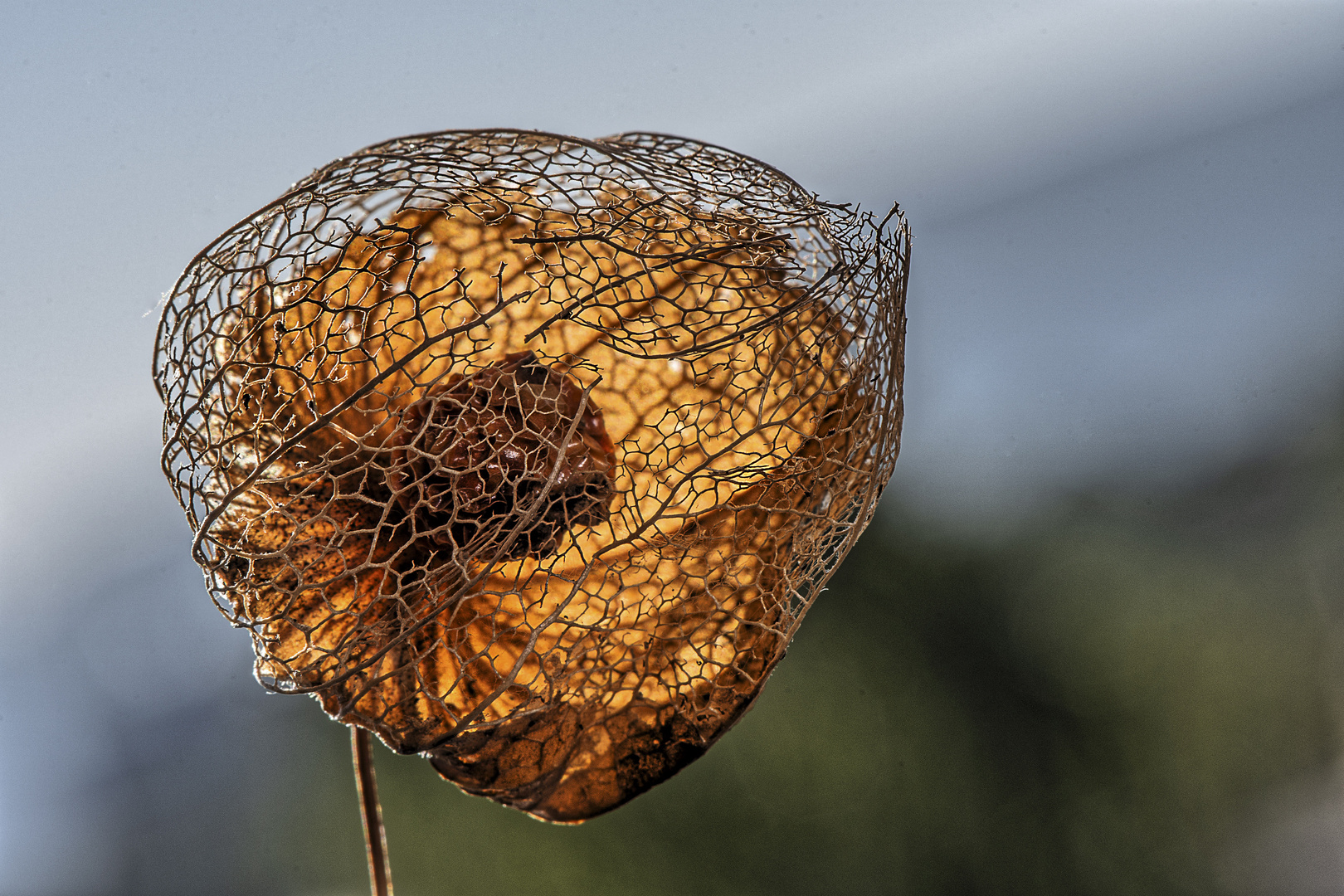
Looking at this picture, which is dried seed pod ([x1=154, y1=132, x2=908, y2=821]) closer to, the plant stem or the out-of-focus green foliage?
the plant stem

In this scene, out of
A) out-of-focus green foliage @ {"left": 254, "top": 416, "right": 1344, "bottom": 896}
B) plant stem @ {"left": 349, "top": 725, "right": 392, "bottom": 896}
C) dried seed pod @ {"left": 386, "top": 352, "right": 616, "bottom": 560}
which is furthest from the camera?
out-of-focus green foliage @ {"left": 254, "top": 416, "right": 1344, "bottom": 896}

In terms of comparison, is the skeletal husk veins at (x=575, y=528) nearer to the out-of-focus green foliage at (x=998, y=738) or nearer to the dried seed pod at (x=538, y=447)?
the dried seed pod at (x=538, y=447)

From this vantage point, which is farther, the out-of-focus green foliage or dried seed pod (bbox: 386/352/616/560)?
the out-of-focus green foliage

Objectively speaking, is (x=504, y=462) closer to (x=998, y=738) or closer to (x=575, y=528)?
(x=575, y=528)

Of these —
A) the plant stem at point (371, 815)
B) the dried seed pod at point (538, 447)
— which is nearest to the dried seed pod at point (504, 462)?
the dried seed pod at point (538, 447)

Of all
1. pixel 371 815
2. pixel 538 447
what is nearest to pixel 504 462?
pixel 538 447

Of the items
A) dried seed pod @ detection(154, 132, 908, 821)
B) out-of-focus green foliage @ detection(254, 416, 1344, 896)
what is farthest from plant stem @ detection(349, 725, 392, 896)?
out-of-focus green foliage @ detection(254, 416, 1344, 896)
